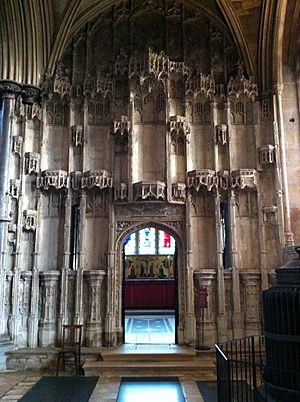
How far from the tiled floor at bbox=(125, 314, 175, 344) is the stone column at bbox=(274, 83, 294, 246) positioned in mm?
4123

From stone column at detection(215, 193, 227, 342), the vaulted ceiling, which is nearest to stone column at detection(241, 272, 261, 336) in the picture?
stone column at detection(215, 193, 227, 342)

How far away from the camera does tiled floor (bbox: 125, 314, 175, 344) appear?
11336 millimetres

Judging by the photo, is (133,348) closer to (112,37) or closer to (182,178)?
(182,178)

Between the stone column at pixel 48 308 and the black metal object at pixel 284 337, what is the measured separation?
672 centimetres

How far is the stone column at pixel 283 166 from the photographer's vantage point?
10570 millimetres

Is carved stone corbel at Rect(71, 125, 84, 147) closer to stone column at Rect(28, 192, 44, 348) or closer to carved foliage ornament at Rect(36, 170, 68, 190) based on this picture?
carved foliage ornament at Rect(36, 170, 68, 190)

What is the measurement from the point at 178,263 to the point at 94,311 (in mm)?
2501

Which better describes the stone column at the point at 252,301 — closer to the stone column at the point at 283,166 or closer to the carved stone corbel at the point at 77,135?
the stone column at the point at 283,166

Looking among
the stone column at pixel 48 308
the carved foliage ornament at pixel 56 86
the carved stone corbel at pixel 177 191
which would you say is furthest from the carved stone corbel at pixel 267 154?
the stone column at pixel 48 308

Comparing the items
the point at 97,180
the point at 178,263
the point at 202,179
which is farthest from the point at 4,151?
the point at 178,263

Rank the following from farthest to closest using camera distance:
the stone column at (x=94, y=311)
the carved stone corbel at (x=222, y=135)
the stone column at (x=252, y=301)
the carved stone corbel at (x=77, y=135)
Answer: the carved stone corbel at (x=77, y=135), the carved stone corbel at (x=222, y=135), the stone column at (x=94, y=311), the stone column at (x=252, y=301)

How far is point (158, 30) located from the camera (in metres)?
12.7

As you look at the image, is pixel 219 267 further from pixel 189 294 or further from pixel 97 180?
pixel 97 180

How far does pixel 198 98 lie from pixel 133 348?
688 centimetres
